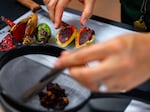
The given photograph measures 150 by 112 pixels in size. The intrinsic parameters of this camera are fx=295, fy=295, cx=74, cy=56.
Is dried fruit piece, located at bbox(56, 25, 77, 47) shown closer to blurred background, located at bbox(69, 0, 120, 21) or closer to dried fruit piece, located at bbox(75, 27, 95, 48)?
dried fruit piece, located at bbox(75, 27, 95, 48)

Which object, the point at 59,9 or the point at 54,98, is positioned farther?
the point at 59,9

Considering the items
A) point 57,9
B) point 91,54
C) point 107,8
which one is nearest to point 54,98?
point 91,54

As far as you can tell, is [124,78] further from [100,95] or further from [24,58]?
[24,58]

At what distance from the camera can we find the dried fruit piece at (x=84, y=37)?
0.78 m

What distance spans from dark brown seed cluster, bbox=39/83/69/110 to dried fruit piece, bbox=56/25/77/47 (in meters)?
0.20

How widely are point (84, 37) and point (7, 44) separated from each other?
20 centimetres

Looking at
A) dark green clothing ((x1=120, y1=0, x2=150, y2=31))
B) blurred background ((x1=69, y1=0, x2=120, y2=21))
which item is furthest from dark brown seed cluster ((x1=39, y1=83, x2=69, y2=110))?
blurred background ((x1=69, y1=0, x2=120, y2=21))

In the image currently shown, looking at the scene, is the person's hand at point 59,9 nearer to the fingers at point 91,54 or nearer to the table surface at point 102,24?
the table surface at point 102,24

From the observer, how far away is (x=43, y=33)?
2.58 feet

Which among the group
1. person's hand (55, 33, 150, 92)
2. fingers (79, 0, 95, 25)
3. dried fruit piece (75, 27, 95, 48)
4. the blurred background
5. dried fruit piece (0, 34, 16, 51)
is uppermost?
person's hand (55, 33, 150, 92)

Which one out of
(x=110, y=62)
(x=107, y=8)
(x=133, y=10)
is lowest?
(x=107, y=8)

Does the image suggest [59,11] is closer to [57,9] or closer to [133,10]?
[57,9]

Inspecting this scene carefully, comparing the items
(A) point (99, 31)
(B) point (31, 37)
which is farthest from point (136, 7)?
(B) point (31, 37)

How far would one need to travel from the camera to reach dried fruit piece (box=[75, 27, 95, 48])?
30.9 inches
